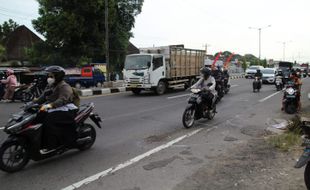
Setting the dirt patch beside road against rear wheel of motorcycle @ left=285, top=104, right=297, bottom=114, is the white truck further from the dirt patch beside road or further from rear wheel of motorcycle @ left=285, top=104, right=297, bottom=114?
the dirt patch beside road

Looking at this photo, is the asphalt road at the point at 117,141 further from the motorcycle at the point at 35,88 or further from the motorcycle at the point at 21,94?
the motorcycle at the point at 35,88

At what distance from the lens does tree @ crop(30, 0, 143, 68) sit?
1166 inches

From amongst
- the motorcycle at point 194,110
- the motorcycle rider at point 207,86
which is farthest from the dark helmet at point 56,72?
the motorcycle rider at point 207,86

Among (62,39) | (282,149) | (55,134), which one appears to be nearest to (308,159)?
(282,149)

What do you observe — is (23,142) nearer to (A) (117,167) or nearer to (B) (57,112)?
(B) (57,112)

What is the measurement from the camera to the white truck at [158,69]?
659 inches

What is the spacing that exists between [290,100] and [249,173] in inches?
268

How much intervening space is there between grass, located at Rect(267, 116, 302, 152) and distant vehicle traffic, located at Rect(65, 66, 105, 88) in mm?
19238

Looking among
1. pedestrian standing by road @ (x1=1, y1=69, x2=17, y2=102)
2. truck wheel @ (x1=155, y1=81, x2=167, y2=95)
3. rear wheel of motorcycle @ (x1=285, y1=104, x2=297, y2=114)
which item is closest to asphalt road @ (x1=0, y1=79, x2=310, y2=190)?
rear wheel of motorcycle @ (x1=285, y1=104, x2=297, y2=114)

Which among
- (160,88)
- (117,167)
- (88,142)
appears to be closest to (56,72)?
(88,142)

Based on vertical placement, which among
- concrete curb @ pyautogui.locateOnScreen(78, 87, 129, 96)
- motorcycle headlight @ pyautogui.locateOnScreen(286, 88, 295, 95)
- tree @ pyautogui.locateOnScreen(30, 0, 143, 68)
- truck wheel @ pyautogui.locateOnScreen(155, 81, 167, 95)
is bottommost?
concrete curb @ pyautogui.locateOnScreen(78, 87, 129, 96)

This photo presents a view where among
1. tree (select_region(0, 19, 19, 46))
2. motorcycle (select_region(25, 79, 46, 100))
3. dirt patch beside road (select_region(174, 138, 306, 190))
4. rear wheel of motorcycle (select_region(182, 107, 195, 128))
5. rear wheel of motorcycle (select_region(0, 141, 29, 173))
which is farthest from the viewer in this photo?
tree (select_region(0, 19, 19, 46))

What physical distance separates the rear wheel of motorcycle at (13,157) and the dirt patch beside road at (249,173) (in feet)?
8.10

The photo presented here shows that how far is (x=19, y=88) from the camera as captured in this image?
14133 millimetres
